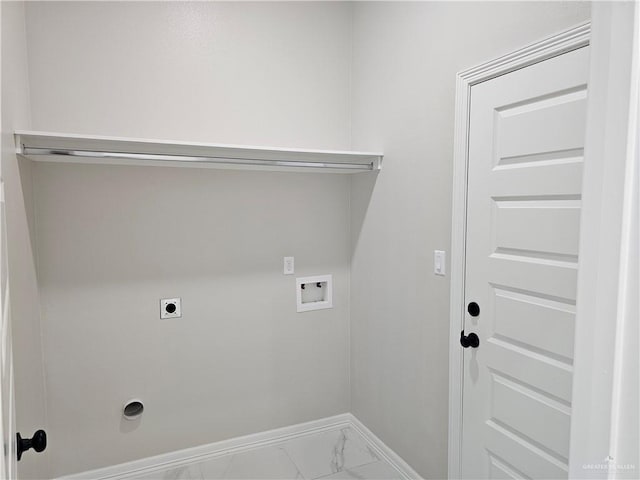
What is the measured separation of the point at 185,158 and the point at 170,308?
857 millimetres

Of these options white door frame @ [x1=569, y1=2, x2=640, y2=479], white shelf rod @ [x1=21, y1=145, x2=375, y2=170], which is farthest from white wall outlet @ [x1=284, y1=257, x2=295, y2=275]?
white door frame @ [x1=569, y1=2, x2=640, y2=479]

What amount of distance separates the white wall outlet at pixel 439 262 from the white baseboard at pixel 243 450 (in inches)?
43.0

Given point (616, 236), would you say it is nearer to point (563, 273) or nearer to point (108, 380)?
point (563, 273)

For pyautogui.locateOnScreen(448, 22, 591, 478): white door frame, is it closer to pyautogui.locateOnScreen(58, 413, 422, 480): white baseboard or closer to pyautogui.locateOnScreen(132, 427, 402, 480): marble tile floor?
pyautogui.locateOnScreen(58, 413, 422, 480): white baseboard

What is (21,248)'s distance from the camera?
158 centimetres

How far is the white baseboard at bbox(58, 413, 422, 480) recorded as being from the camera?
84.4 inches

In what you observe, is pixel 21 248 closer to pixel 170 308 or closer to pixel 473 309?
pixel 170 308

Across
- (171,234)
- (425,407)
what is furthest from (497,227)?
(171,234)

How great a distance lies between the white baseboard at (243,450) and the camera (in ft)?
7.04

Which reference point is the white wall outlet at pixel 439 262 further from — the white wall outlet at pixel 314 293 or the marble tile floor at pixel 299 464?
the marble tile floor at pixel 299 464

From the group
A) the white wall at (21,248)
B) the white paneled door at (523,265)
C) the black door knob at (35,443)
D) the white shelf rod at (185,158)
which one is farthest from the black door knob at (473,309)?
the white wall at (21,248)

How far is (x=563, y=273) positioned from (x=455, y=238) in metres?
0.48

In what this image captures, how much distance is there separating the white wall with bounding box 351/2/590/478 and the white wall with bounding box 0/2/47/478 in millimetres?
1643

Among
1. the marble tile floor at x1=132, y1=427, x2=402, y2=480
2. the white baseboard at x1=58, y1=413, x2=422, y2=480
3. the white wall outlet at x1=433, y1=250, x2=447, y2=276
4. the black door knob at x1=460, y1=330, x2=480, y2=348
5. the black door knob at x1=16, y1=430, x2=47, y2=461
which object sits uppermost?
the white wall outlet at x1=433, y1=250, x2=447, y2=276
